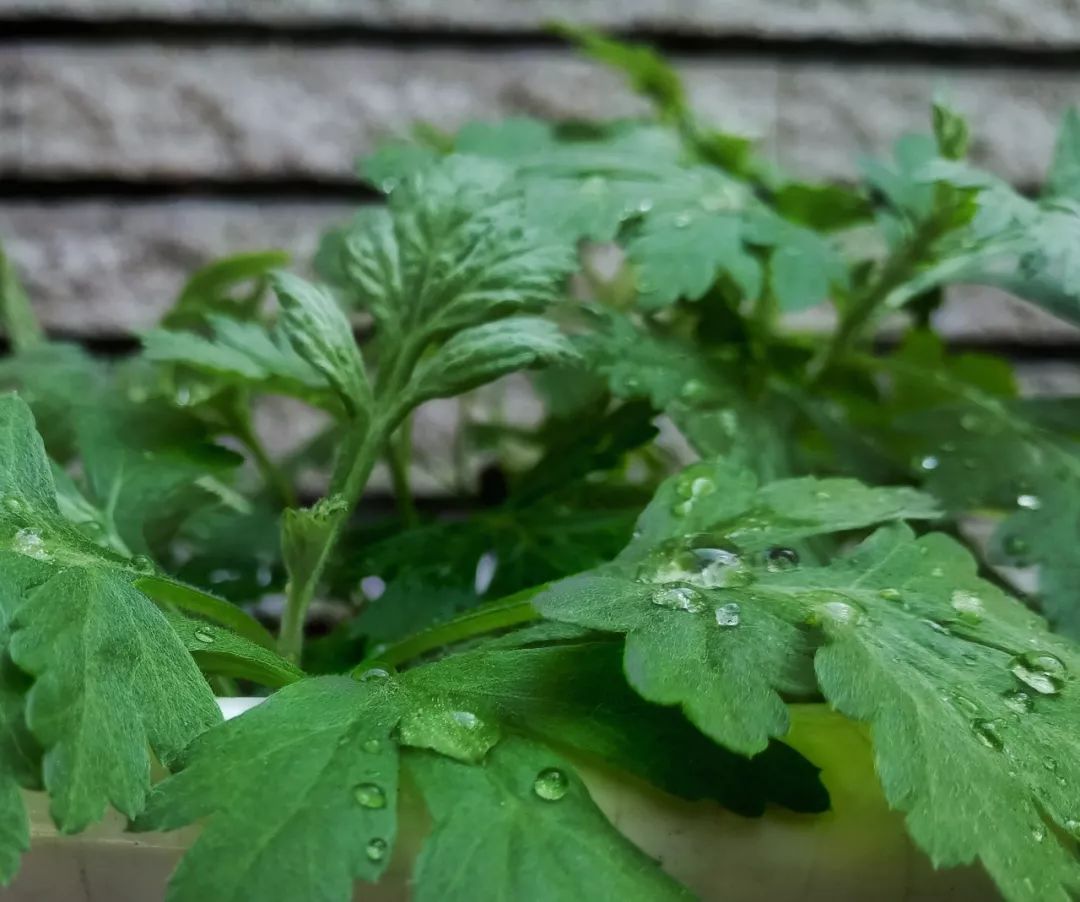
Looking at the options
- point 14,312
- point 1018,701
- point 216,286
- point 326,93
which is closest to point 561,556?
point 1018,701

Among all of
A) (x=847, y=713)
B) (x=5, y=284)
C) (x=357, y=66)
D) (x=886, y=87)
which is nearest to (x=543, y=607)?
(x=847, y=713)

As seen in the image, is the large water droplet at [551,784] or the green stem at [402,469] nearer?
the large water droplet at [551,784]

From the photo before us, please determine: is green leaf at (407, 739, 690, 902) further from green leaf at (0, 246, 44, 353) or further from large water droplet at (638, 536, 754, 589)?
green leaf at (0, 246, 44, 353)

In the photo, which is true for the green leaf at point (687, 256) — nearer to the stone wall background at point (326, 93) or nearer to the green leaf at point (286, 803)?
the green leaf at point (286, 803)

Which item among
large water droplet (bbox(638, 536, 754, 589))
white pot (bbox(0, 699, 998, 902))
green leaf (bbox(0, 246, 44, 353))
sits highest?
large water droplet (bbox(638, 536, 754, 589))

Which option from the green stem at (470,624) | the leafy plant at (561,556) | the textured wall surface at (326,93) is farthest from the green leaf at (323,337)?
the textured wall surface at (326,93)

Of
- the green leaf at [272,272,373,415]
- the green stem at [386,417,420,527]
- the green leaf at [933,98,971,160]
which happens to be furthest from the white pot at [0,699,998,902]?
the green leaf at [933,98,971,160]

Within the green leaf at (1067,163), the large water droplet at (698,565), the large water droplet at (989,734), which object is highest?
the green leaf at (1067,163)
